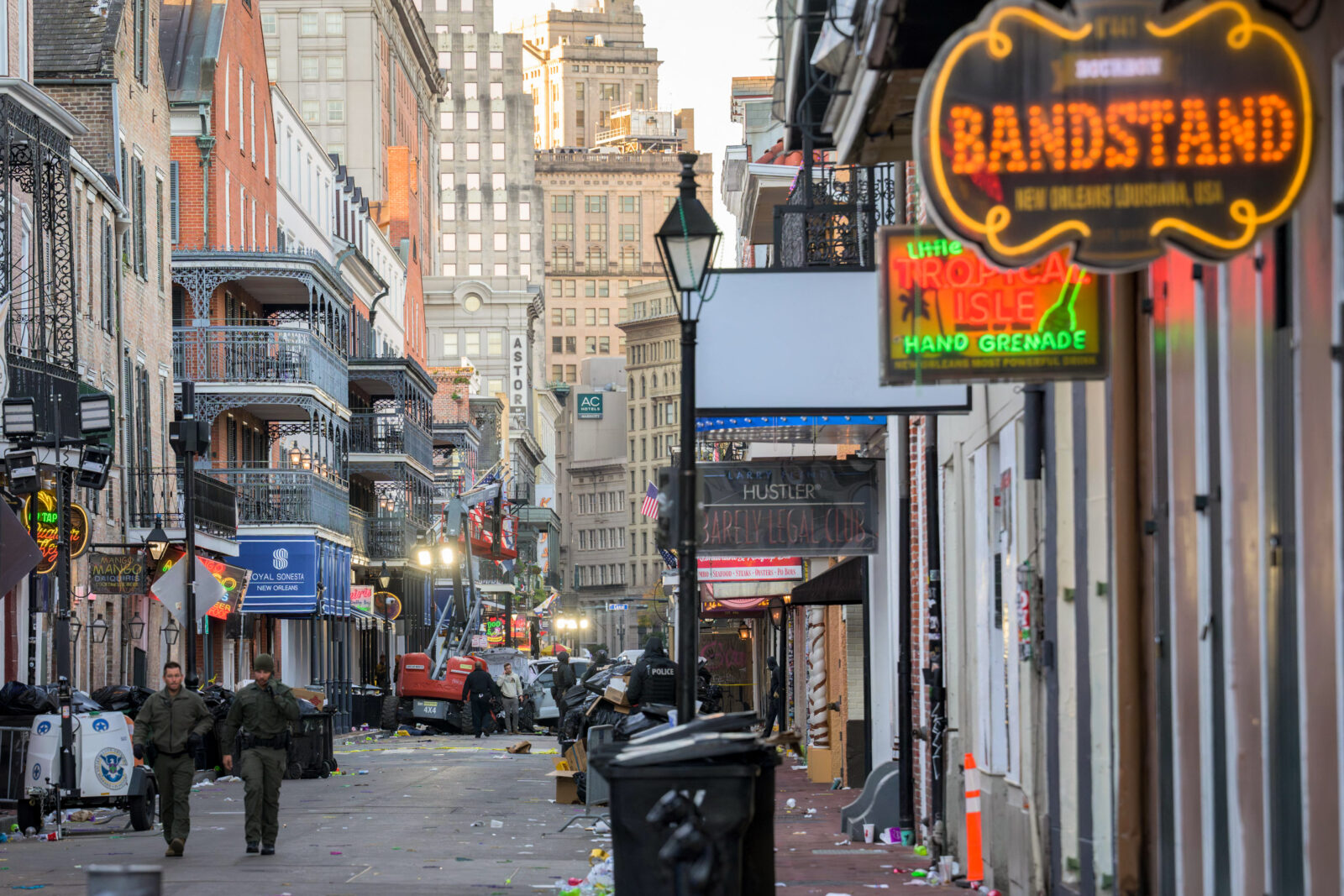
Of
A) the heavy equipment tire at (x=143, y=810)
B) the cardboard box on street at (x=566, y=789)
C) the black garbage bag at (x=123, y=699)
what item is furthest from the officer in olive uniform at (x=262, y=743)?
the black garbage bag at (x=123, y=699)

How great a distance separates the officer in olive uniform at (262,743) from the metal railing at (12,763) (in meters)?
2.57

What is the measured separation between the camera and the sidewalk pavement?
14.1 metres

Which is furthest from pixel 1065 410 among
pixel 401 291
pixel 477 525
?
pixel 401 291

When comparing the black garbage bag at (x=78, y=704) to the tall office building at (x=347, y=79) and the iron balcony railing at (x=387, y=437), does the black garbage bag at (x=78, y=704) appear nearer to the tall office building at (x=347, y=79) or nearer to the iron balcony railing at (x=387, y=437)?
the iron balcony railing at (x=387, y=437)

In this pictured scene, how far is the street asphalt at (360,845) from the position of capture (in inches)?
586

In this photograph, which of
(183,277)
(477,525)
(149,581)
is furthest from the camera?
(477,525)

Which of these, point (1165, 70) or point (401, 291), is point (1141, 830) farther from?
point (401, 291)

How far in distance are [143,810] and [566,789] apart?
5.77 meters

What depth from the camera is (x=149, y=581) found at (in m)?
34.8

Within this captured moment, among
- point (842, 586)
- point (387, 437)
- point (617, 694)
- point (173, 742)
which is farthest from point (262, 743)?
point (387, 437)

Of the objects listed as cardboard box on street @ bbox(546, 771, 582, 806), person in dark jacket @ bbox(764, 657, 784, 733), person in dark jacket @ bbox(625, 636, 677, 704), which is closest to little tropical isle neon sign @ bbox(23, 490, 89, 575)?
cardboard box on street @ bbox(546, 771, 582, 806)

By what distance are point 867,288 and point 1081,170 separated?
6.63 m

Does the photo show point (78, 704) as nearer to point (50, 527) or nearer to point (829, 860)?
point (50, 527)

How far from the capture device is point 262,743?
1728cm
